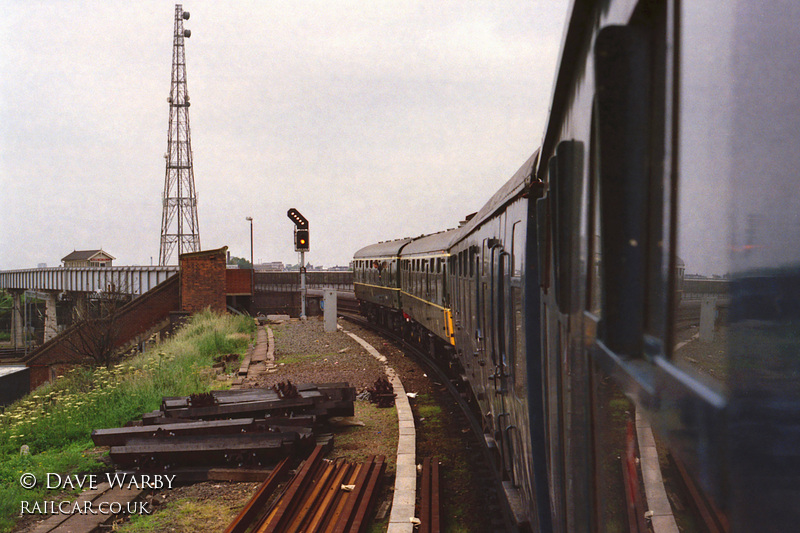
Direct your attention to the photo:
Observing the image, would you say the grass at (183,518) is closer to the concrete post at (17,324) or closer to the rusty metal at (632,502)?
the rusty metal at (632,502)

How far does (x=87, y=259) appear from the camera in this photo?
273ft

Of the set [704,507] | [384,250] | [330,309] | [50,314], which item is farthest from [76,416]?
[50,314]

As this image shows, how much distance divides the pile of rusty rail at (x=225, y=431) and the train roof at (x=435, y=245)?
4.24 metres

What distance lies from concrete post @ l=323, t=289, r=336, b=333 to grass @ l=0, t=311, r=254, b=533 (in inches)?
230

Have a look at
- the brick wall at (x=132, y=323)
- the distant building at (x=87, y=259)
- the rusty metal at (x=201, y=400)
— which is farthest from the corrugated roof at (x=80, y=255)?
the rusty metal at (x=201, y=400)

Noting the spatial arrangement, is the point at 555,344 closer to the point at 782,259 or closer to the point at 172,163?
the point at 782,259

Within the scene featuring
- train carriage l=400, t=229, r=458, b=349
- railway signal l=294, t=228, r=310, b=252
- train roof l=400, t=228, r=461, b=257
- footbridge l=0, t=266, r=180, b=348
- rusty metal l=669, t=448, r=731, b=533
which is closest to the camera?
rusty metal l=669, t=448, r=731, b=533

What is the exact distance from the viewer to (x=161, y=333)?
26.7 meters

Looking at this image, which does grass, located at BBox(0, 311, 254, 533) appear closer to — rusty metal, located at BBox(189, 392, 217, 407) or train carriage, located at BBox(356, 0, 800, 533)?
rusty metal, located at BBox(189, 392, 217, 407)

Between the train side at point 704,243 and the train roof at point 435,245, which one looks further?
the train roof at point 435,245

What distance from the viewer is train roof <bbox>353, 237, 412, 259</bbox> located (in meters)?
21.3

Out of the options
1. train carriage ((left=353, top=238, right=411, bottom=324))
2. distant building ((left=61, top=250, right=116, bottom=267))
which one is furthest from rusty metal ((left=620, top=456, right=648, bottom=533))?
distant building ((left=61, top=250, right=116, bottom=267))

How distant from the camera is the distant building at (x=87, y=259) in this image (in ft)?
260

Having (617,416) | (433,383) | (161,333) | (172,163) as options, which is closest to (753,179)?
(617,416)
